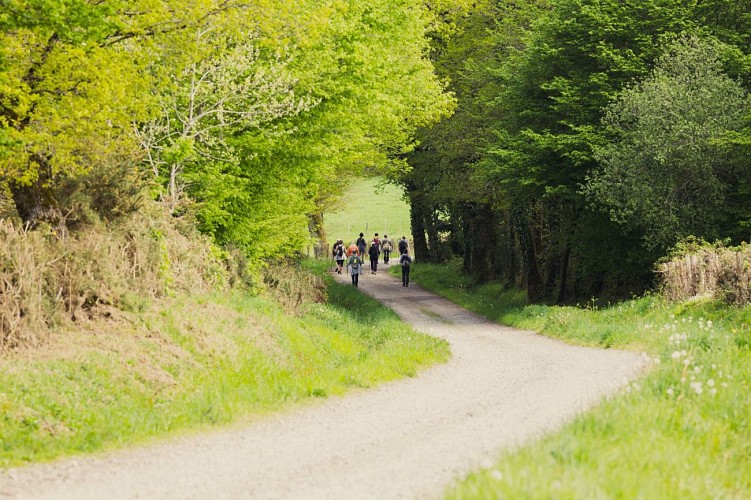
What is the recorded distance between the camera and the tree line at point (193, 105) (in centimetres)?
1315

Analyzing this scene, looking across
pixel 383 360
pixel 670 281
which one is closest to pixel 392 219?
pixel 670 281

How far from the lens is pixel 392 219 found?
10112 cm

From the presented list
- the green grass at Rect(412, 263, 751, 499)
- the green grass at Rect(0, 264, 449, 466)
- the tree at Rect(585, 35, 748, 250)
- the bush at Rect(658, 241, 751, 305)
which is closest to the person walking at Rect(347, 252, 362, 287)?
the tree at Rect(585, 35, 748, 250)

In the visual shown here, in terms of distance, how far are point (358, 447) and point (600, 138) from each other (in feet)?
→ 68.6

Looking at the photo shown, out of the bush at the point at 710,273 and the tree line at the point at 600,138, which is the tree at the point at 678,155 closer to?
the tree line at the point at 600,138

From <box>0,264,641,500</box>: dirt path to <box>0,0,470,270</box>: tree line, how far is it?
5087 millimetres

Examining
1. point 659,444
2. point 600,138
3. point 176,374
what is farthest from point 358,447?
point 600,138

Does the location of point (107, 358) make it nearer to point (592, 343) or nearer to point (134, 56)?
point (134, 56)

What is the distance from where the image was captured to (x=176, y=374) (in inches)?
503

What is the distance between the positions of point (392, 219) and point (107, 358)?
89370mm

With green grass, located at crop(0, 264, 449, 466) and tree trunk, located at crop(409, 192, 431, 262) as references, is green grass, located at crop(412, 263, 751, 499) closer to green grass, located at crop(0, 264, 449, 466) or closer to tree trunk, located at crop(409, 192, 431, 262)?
green grass, located at crop(0, 264, 449, 466)

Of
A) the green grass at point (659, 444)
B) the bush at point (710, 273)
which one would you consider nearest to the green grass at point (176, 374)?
the green grass at point (659, 444)

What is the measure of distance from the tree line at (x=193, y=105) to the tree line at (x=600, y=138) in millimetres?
4973

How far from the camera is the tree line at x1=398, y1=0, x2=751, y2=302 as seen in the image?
25.7 meters
